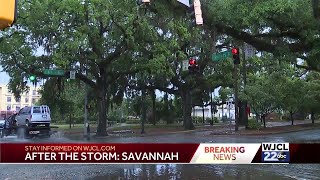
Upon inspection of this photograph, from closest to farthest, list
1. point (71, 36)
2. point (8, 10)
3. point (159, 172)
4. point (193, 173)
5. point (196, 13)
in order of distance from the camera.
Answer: point (8, 10) → point (193, 173) → point (196, 13) → point (159, 172) → point (71, 36)

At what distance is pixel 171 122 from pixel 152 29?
121 ft

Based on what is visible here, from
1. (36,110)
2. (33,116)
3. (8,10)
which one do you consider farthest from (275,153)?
(36,110)

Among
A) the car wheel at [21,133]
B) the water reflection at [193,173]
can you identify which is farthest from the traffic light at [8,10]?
the car wheel at [21,133]

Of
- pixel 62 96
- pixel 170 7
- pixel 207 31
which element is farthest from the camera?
pixel 62 96

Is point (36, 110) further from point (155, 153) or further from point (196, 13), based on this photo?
point (155, 153)

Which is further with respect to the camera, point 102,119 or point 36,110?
point 102,119

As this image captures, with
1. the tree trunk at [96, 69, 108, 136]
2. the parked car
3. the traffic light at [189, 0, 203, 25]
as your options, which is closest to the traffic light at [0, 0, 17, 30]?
the traffic light at [189, 0, 203, 25]

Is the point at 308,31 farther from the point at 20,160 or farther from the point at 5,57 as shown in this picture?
the point at 5,57

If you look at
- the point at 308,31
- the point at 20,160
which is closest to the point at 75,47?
the point at 308,31

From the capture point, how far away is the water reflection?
35.1 feet

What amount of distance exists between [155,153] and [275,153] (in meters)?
1.82

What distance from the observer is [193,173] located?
11406 mm

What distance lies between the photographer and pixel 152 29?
30.4 m

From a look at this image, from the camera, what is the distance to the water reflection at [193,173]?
421 inches
